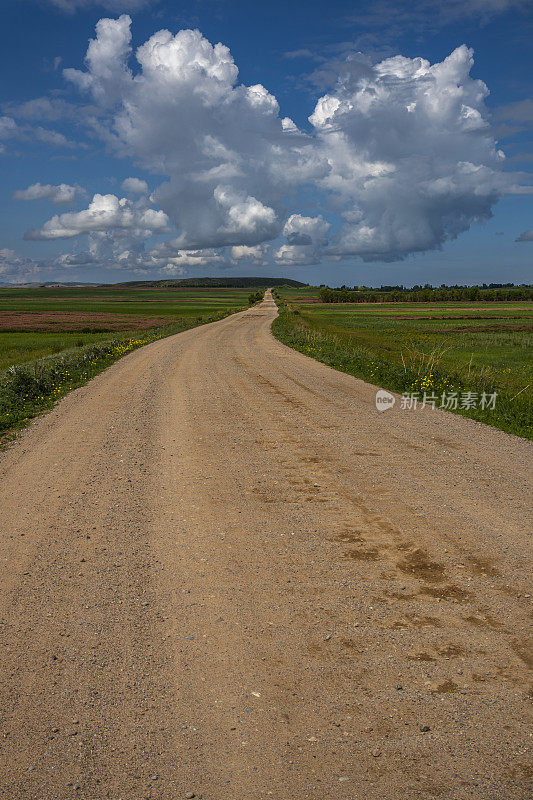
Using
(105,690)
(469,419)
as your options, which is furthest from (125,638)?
(469,419)

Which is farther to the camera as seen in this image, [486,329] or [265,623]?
[486,329]

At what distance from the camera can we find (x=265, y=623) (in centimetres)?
446

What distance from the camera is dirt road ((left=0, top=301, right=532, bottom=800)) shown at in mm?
3168

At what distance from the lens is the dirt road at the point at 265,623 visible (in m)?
3.17

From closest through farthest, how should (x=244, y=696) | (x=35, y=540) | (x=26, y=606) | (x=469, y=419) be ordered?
(x=244, y=696), (x=26, y=606), (x=35, y=540), (x=469, y=419)

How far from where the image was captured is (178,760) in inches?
126

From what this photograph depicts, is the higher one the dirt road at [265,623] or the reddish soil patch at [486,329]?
the reddish soil patch at [486,329]

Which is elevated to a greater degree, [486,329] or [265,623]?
[486,329]

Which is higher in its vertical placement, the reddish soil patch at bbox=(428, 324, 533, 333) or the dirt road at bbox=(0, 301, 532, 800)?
the reddish soil patch at bbox=(428, 324, 533, 333)

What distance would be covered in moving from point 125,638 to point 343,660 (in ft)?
5.77

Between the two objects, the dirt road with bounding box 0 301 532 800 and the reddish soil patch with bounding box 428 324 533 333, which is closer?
the dirt road with bounding box 0 301 532 800

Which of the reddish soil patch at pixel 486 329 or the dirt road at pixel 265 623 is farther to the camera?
the reddish soil patch at pixel 486 329

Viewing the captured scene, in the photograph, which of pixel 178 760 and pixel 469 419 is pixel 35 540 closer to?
pixel 178 760

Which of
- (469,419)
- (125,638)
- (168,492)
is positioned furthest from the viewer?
(469,419)
